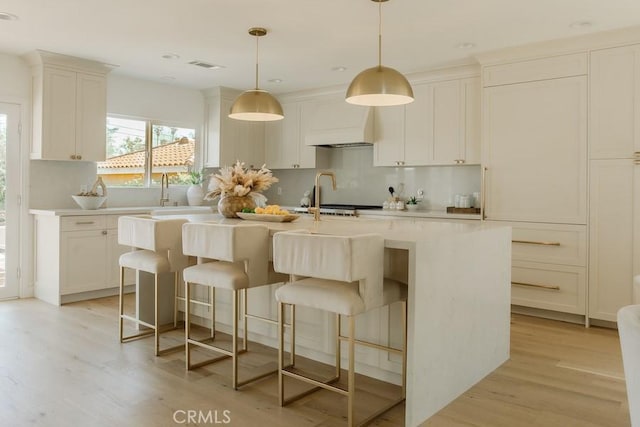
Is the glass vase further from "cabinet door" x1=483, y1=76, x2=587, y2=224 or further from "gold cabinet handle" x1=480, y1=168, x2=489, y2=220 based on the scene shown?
"cabinet door" x1=483, y1=76, x2=587, y2=224

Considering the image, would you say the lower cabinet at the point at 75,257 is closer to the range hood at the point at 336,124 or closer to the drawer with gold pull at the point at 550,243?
the range hood at the point at 336,124

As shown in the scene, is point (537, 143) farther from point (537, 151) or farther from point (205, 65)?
point (205, 65)

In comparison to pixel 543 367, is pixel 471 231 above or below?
above

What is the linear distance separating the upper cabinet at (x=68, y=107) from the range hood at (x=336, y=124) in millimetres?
2478

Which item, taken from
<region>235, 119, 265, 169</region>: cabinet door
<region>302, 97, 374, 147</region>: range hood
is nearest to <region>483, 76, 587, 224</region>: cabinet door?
<region>302, 97, 374, 147</region>: range hood

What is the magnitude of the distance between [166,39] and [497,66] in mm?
3067

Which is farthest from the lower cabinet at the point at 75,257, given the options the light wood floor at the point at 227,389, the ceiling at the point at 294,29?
the ceiling at the point at 294,29

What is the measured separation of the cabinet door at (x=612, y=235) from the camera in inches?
160

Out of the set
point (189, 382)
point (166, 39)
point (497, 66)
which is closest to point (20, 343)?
point (189, 382)

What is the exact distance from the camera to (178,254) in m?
3.40

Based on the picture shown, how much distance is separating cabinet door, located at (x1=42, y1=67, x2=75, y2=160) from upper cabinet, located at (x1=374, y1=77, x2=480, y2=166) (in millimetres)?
3343

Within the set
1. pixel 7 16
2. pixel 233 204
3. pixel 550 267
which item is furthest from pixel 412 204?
pixel 7 16

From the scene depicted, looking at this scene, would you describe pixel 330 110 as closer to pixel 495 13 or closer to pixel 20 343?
pixel 495 13

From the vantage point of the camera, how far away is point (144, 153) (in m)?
6.23
